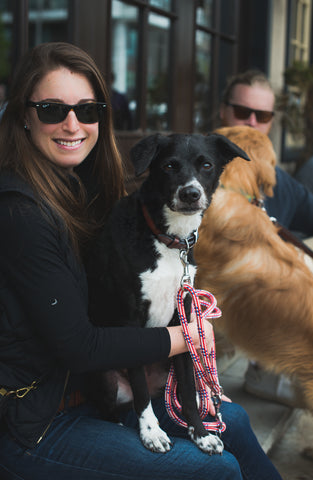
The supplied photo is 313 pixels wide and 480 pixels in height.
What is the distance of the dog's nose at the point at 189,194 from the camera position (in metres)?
1.67

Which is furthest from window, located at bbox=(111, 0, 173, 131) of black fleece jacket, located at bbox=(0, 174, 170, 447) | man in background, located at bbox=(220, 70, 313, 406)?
black fleece jacket, located at bbox=(0, 174, 170, 447)

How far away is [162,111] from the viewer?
4.13 metres

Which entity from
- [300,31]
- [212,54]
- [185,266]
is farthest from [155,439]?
[300,31]

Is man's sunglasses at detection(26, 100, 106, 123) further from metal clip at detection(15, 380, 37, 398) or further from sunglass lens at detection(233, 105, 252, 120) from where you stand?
sunglass lens at detection(233, 105, 252, 120)

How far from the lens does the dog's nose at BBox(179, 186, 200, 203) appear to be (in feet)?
5.49

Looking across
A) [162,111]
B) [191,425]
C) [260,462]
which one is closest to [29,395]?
[191,425]

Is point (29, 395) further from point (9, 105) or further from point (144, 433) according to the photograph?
point (9, 105)

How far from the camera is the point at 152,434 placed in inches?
62.4

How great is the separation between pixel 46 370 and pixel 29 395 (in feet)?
0.27

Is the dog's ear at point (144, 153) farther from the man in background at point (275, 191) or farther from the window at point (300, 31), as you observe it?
the window at point (300, 31)

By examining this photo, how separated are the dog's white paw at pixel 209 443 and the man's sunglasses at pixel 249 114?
198 centimetres

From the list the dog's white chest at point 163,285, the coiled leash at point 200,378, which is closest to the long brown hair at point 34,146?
the dog's white chest at point 163,285

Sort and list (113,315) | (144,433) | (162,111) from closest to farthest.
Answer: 1. (144,433)
2. (113,315)
3. (162,111)

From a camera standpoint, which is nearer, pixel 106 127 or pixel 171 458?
pixel 171 458
